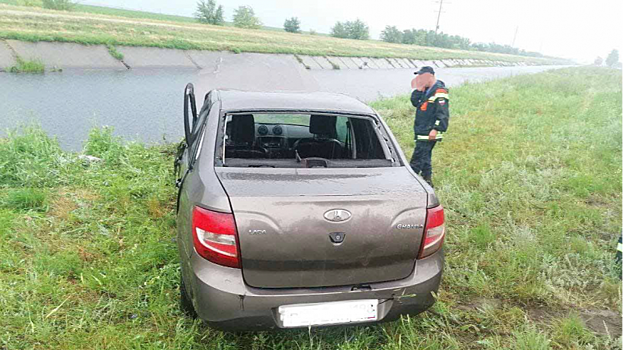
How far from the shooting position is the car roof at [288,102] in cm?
297

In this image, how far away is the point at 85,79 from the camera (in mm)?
15625

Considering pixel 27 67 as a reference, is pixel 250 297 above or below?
above

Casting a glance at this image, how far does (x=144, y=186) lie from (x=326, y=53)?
30171mm

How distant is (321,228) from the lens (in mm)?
2082

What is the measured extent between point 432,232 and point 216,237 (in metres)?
1.16

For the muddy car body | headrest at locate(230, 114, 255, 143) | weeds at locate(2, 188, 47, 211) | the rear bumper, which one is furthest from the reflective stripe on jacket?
weeds at locate(2, 188, 47, 211)

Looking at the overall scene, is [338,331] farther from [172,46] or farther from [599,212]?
[172,46]

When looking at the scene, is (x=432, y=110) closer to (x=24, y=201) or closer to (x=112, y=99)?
(x=24, y=201)

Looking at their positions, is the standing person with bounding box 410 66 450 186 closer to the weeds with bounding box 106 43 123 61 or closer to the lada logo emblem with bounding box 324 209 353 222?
the lada logo emblem with bounding box 324 209 353 222

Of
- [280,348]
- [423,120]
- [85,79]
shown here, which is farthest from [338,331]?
[85,79]

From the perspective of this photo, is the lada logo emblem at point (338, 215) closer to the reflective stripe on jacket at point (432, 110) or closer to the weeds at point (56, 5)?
the reflective stripe on jacket at point (432, 110)

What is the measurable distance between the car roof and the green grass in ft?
51.7

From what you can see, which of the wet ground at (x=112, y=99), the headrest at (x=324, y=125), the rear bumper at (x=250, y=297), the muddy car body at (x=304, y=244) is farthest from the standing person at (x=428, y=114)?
the rear bumper at (x=250, y=297)

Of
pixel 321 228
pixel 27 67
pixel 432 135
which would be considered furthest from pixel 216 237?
pixel 27 67
